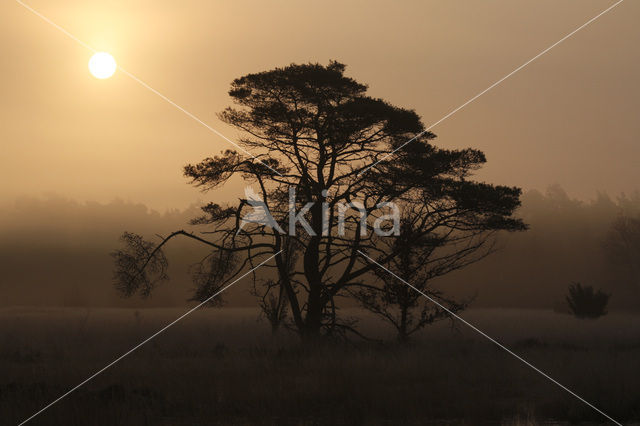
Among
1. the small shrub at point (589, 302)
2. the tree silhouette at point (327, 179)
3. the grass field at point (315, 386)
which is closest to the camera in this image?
the grass field at point (315, 386)

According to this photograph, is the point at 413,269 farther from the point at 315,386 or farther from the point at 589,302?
the point at 589,302

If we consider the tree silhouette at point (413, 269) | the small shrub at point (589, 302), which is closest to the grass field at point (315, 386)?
the tree silhouette at point (413, 269)

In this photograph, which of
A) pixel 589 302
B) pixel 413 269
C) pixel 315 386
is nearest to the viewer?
pixel 315 386

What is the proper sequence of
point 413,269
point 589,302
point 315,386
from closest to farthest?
point 315,386, point 413,269, point 589,302

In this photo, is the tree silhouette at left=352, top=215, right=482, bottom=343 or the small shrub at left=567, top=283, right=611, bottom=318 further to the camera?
the small shrub at left=567, top=283, right=611, bottom=318

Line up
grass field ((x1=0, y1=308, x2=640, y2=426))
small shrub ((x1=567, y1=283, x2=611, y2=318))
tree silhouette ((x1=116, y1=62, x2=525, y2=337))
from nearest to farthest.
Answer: grass field ((x1=0, y1=308, x2=640, y2=426))
tree silhouette ((x1=116, y1=62, x2=525, y2=337))
small shrub ((x1=567, y1=283, x2=611, y2=318))

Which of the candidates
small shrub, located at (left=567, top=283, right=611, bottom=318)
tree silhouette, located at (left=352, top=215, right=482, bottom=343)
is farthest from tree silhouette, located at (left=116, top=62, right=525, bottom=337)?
small shrub, located at (left=567, top=283, right=611, bottom=318)

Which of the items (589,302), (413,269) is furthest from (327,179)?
(589,302)

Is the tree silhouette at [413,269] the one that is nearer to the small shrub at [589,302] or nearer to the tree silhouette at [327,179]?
the tree silhouette at [327,179]

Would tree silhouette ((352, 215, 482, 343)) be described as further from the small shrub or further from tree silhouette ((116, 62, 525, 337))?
the small shrub

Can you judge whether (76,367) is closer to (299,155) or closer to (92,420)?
(92,420)

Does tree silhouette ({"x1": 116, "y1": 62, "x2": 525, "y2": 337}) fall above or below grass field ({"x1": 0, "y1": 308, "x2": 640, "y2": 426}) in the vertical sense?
above

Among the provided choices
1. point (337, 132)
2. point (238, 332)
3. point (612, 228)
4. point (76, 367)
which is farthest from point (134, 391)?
point (612, 228)

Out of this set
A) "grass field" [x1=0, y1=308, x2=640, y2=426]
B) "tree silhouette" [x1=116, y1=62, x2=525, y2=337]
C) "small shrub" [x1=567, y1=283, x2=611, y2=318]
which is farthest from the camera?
"small shrub" [x1=567, y1=283, x2=611, y2=318]
